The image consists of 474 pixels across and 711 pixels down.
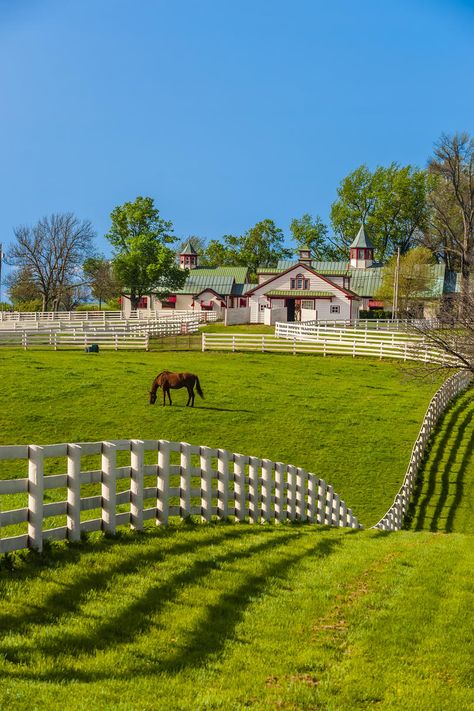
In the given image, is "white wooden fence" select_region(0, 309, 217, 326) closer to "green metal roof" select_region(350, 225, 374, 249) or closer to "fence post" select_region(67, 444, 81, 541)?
"green metal roof" select_region(350, 225, 374, 249)

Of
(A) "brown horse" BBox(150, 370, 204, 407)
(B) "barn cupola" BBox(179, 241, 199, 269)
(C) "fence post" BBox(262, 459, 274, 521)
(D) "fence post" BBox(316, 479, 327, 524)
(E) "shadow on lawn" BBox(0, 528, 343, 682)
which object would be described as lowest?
(D) "fence post" BBox(316, 479, 327, 524)

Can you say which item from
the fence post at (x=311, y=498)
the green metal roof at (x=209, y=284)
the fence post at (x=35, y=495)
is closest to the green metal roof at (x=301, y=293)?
the green metal roof at (x=209, y=284)

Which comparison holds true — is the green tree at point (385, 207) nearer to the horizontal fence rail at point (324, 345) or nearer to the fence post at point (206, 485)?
the horizontal fence rail at point (324, 345)

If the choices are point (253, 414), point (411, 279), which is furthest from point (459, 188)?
point (253, 414)

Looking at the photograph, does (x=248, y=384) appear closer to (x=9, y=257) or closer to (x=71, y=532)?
(x=71, y=532)

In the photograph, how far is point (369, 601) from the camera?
7.70 metres

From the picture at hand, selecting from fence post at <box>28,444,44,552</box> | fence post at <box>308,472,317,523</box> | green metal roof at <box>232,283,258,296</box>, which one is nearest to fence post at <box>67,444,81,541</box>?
fence post at <box>28,444,44,552</box>

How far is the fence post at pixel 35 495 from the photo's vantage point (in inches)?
294

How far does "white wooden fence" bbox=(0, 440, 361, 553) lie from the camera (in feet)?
24.7

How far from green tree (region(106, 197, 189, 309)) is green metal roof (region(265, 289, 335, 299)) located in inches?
494

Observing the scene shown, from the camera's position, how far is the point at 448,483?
71.3ft

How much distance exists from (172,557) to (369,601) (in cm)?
203

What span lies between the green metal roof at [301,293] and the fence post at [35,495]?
2881 inches

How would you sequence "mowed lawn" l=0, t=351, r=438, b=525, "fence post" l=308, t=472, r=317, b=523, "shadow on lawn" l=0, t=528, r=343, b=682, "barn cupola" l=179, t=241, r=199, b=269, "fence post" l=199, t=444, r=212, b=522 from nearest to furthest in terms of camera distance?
"shadow on lawn" l=0, t=528, r=343, b=682 < "fence post" l=199, t=444, r=212, b=522 < "fence post" l=308, t=472, r=317, b=523 < "mowed lawn" l=0, t=351, r=438, b=525 < "barn cupola" l=179, t=241, r=199, b=269
